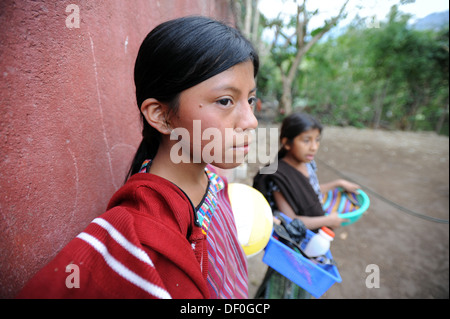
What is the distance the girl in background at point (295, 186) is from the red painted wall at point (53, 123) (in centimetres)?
126

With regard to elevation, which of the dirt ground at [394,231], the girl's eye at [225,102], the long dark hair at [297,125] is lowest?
the dirt ground at [394,231]

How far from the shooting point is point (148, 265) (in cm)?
53

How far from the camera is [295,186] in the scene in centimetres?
184

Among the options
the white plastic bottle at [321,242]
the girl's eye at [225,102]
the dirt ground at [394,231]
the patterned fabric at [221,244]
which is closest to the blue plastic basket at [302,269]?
the white plastic bottle at [321,242]

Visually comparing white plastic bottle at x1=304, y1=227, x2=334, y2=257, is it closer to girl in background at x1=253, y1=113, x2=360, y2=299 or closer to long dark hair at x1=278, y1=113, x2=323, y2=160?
girl in background at x1=253, y1=113, x2=360, y2=299

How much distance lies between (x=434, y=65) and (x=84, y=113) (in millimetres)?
14575

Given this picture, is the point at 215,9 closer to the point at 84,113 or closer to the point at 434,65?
the point at 84,113

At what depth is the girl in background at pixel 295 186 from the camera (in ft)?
5.56

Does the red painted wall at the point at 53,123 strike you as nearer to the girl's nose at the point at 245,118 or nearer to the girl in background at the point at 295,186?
the girl's nose at the point at 245,118

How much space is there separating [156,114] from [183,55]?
23cm

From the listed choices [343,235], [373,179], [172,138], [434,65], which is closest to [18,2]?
[172,138]

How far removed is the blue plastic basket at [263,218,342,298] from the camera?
1128mm

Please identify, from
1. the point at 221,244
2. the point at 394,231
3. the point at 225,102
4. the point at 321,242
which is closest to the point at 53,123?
the point at 225,102

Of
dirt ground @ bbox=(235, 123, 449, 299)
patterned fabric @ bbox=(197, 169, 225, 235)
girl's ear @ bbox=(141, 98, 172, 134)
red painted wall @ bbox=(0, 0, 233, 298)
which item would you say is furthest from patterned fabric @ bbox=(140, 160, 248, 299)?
dirt ground @ bbox=(235, 123, 449, 299)
